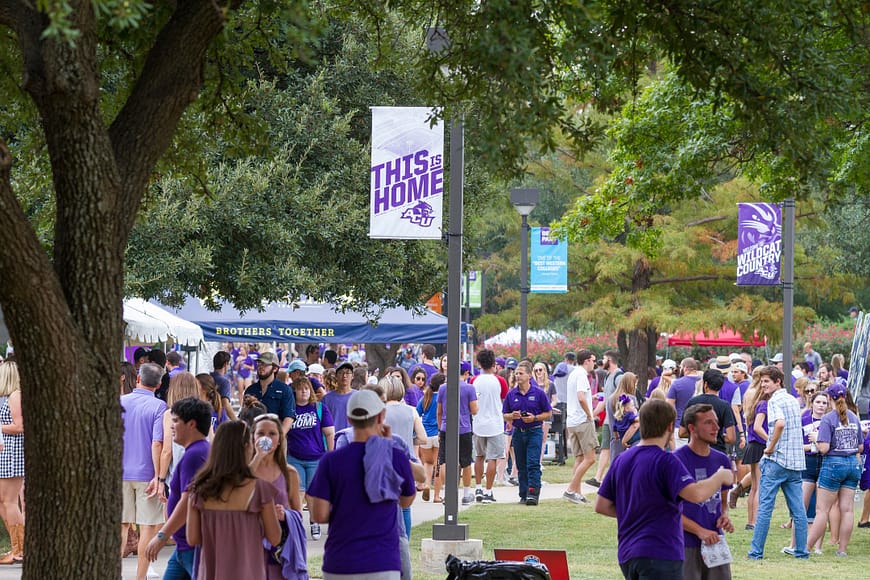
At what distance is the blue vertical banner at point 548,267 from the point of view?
24.7 meters

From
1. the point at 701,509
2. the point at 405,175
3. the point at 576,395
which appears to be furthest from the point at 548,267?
the point at 701,509

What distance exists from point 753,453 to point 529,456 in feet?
11.1

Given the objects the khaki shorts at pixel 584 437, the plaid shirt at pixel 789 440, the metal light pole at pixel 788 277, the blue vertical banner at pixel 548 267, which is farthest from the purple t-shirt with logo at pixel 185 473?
the blue vertical banner at pixel 548 267

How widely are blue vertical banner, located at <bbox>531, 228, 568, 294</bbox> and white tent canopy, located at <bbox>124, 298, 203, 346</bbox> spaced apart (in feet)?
27.8

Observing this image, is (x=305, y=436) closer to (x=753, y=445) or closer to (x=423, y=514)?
(x=423, y=514)

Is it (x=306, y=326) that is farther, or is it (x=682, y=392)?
(x=306, y=326)

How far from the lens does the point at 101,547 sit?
576cm

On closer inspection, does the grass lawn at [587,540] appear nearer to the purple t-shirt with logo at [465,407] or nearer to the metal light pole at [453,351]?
the metal light pole at [453,351]

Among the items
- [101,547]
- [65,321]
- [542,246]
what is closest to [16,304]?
[65,321]

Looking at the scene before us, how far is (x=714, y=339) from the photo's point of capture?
1328 inches

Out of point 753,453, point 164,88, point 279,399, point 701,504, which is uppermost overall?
point 164,88

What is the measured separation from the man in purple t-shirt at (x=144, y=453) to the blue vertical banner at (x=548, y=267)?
48.5 feet

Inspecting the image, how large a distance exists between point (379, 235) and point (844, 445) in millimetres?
5505

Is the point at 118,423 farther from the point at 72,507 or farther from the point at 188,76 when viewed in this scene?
the point at 188,76
